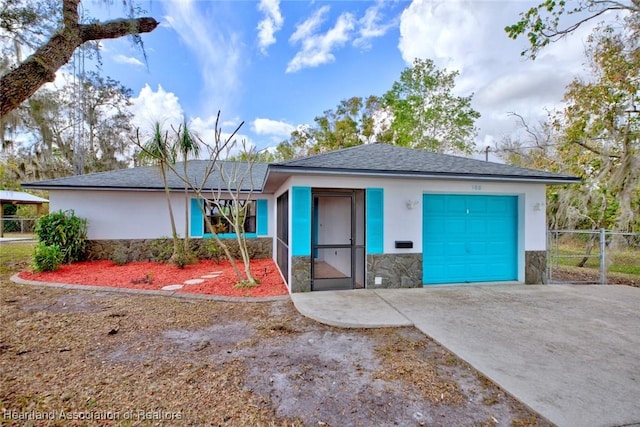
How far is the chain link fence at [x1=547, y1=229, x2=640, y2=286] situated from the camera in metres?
7.09

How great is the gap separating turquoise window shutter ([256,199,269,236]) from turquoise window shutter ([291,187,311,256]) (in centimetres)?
490

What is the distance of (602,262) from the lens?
7027mm

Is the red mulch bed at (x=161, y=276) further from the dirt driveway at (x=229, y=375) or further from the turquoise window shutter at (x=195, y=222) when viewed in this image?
the dirt driveway at (x=229, y=375)

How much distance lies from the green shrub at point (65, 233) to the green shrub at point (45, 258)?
62 centimetres

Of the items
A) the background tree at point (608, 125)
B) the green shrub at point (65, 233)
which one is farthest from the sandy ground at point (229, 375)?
the background tree at point (608, 125)

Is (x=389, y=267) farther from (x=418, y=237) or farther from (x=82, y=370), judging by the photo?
(x=82, y=370)

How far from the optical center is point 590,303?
5.34 meters

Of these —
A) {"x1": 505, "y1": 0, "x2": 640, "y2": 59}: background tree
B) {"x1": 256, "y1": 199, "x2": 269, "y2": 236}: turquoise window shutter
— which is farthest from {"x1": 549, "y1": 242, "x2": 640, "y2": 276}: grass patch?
{"x1": 256, "y1": 199, "x2": 269, "y2": 236}: turquoise window shutter

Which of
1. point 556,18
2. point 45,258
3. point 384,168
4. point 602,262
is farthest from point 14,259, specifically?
point 556,18

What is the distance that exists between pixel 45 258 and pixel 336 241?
296 inches

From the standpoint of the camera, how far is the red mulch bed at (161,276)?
6.17 metres

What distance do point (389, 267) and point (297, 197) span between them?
Answer: 2547mm

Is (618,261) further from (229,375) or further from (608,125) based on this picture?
(229,375)

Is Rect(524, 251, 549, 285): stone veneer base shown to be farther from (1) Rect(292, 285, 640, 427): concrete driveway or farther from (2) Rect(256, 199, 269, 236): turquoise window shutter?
(2) Rect(256, 199, 269, 236): turquoise window shutter
